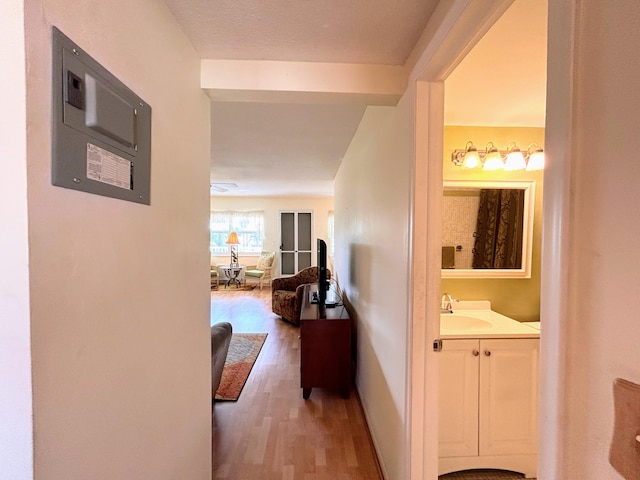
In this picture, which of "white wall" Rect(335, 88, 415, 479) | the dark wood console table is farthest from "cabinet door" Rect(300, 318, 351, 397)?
"white wall" Rect(335, 88, 415, 479)

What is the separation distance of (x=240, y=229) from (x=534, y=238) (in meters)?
7.02

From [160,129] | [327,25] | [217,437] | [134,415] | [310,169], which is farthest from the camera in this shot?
[310,169]

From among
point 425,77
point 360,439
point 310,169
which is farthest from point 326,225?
point 425,77

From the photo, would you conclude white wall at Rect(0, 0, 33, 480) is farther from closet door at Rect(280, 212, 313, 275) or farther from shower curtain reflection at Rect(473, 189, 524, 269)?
closet door at Rect(280, 212, 313, 275)

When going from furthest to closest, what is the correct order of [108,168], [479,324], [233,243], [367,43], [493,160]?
[233,243], [493,160], [479,324], [367,43], [108,168]

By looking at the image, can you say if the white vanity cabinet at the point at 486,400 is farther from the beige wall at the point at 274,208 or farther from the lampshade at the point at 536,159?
the beige wall at the point at 274,208

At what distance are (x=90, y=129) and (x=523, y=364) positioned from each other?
2222 millimetres

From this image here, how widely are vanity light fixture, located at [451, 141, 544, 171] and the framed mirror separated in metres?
0.13

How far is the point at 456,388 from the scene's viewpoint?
1.70 m

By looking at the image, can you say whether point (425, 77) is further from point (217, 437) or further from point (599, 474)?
point (217, 437)

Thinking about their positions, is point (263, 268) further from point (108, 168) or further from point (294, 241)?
point (108, 168)

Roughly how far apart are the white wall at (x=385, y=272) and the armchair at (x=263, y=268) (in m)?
5.12

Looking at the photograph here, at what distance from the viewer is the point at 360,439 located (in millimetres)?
2088

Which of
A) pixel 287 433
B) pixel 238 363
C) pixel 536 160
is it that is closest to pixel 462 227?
pixel 536 160
